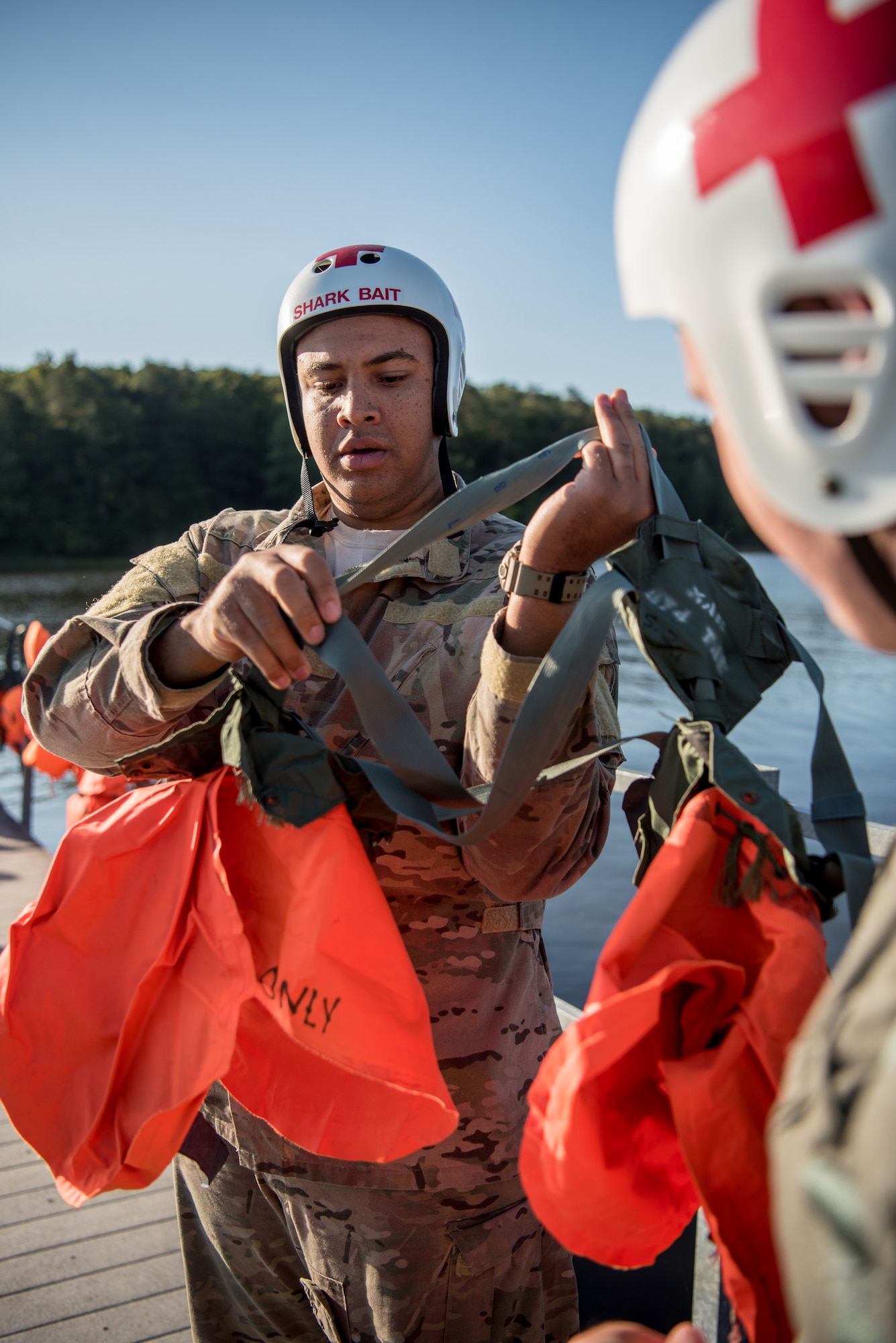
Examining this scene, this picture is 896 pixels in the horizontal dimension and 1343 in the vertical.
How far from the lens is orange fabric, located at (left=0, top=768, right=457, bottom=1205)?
1296mm

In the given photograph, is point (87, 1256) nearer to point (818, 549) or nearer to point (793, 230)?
point (818, 549)

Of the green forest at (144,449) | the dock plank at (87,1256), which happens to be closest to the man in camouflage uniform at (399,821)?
the dock plank at (87,1256)

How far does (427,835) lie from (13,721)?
675 centimetres

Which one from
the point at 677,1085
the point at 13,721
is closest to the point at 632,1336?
the point at 677,1085

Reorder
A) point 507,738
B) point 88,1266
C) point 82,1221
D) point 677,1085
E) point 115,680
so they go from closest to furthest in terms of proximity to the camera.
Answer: point 677,1085 → point 507,738 → point 115,680 → point 88,1266 → point 82,1221

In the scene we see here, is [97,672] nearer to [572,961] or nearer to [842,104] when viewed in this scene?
[842,104]

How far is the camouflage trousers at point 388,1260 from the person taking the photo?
1722 millimetres

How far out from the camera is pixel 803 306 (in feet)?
2.78

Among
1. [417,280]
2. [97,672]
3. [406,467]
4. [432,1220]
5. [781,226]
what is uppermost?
[417,280]

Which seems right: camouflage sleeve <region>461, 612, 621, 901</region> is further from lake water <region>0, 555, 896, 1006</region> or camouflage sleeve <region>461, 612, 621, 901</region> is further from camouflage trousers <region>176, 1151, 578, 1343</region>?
camouflage trousers <region>176, 1151, 578, 1343</region>

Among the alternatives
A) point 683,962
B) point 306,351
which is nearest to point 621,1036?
point 683,962

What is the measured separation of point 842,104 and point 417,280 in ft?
4.44

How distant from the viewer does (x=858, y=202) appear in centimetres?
77

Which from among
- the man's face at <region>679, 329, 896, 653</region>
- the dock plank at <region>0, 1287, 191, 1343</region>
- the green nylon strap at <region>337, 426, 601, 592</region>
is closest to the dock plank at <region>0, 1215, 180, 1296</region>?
the dock plank at <region>0, 1287, 191, 1343</region>
